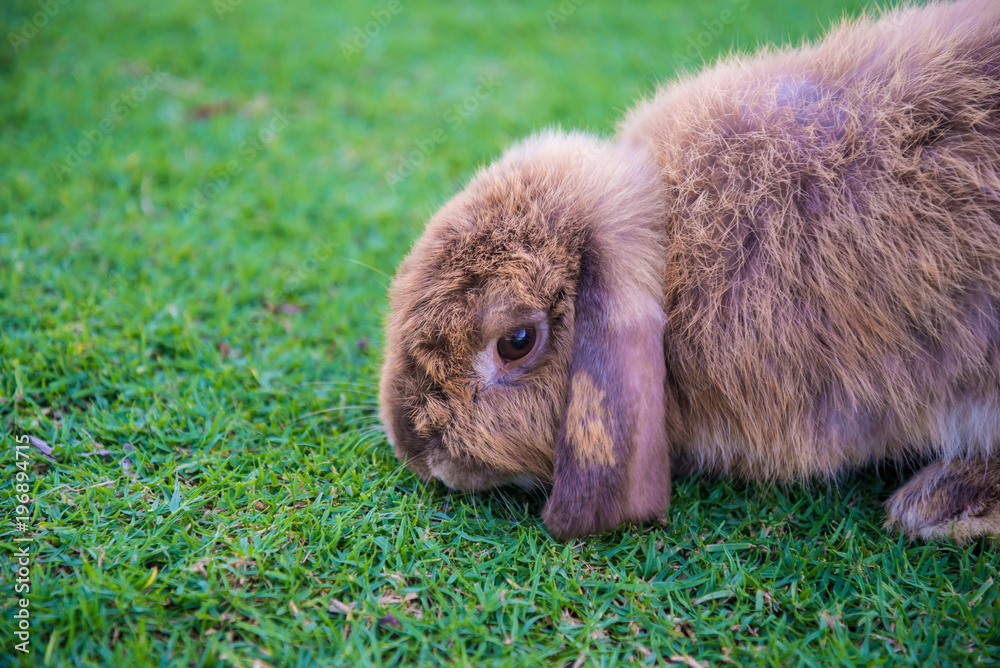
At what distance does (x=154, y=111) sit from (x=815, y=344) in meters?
4.73

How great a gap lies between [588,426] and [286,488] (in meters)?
1.12
